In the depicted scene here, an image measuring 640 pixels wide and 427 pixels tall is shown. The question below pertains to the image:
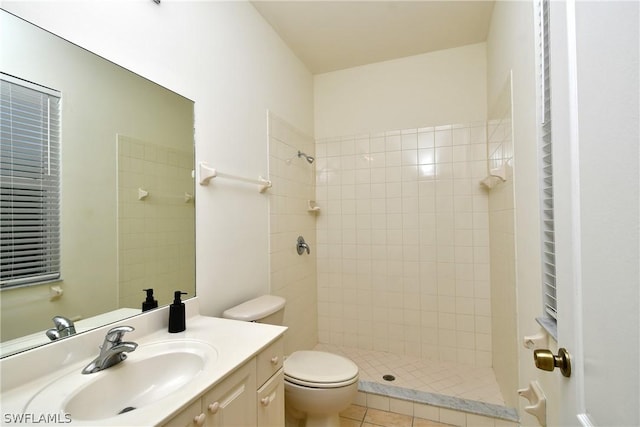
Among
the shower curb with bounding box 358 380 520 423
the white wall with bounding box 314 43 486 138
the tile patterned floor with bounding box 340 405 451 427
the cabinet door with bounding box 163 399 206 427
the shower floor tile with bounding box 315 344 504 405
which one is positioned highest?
the white wall with bounding box 314 43 486 138

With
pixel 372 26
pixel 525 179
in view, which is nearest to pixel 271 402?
pixel 525 179

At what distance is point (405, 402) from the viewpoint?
5.98 ft

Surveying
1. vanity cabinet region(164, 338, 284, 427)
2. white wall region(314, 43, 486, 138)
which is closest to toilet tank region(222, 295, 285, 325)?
vanity cabinet region(164, 338, 284, 427)

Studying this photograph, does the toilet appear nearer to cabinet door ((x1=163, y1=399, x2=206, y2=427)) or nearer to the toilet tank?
the toilet tank

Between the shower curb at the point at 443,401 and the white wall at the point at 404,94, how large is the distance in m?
1.97

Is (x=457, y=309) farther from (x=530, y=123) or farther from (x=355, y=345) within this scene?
(x=530, y=123)

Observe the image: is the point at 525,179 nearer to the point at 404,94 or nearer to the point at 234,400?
the point at 234,400

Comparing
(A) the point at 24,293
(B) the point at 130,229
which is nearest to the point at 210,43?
(B) the point at 130,229

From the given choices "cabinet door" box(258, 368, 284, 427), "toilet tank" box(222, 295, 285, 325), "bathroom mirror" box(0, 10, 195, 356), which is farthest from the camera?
"toilet tank" box(222, 295, 285, 325)

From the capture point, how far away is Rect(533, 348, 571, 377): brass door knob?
583mm

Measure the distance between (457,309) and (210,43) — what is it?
2.46 m

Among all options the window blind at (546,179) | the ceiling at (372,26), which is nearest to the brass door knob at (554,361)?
the window blind at (546,179)

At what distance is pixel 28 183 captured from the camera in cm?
81

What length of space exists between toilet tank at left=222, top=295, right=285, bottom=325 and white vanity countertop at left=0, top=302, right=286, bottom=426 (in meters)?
0.20
